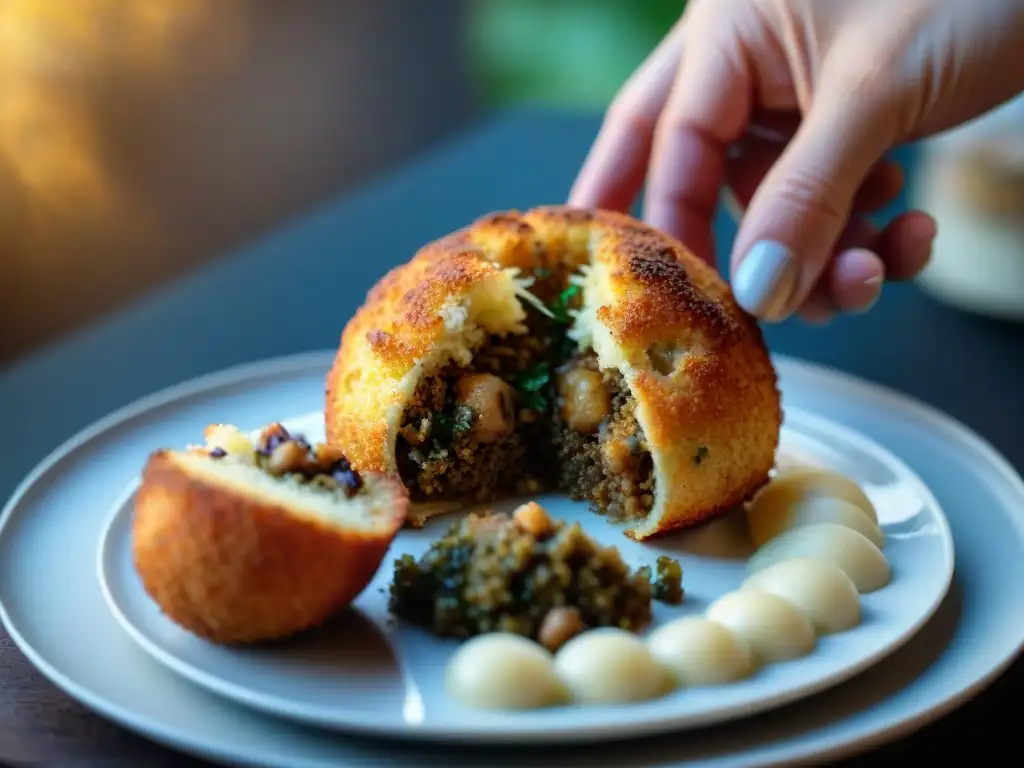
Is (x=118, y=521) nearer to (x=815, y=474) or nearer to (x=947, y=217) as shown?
(x=815, y=474)

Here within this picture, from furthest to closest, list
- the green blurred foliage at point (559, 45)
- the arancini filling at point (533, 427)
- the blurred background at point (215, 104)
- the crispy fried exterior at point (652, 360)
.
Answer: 1. the green blurred foliage at point (559, 45)
2. the blurred background at point (215, 104)
3. the arancini filling at point (533, 427)
4. the crispy fried exterior at point (652, 360)

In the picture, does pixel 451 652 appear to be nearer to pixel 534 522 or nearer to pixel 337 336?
pixel 534 522

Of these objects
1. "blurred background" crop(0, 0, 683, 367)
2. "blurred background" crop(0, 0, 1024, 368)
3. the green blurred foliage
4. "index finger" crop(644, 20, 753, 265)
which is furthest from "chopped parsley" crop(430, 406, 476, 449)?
the green blurred foliage

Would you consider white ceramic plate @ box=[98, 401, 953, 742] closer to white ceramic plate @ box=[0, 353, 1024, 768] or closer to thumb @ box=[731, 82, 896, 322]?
white ceramic plate @ box=[0, 353, 1024, 768]

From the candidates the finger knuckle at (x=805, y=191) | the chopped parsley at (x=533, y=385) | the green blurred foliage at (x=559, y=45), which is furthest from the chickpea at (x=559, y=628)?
the green blurred foliage at (x=559, y=45)

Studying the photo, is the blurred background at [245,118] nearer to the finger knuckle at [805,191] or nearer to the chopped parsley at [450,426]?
the finger knuckle at [805,191]

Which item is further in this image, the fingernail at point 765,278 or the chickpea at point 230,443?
the fingernail at point 765,278

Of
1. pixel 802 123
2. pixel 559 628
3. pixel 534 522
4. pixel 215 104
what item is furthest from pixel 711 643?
pixel 215 104
